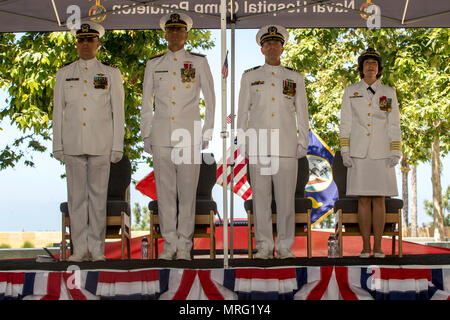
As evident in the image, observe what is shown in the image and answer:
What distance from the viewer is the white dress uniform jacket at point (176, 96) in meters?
6.26

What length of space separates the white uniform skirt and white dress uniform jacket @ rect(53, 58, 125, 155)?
2335mm

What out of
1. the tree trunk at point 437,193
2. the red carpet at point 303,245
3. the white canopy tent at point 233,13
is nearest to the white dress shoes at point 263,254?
the white canopy tent at point 233,13

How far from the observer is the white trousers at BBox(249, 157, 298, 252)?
648 cm

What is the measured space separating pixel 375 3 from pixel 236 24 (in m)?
1.55

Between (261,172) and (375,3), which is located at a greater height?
(375,3)

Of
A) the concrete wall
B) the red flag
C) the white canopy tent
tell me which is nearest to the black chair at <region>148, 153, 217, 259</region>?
the white canopy tent

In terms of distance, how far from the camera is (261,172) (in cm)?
650

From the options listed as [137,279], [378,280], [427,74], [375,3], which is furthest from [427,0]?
[427,74]

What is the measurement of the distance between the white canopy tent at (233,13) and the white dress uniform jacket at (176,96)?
115 cm

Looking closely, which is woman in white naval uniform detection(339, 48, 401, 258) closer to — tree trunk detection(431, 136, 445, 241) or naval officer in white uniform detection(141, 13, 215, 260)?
naval officer in white uniform detection(141, 13, 215, 260)

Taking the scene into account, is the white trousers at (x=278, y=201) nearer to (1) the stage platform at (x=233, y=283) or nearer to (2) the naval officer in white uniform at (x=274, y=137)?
(2) the naval officer in white uniform at (x=274, y=137)

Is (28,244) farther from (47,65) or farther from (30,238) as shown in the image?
(47,65)
